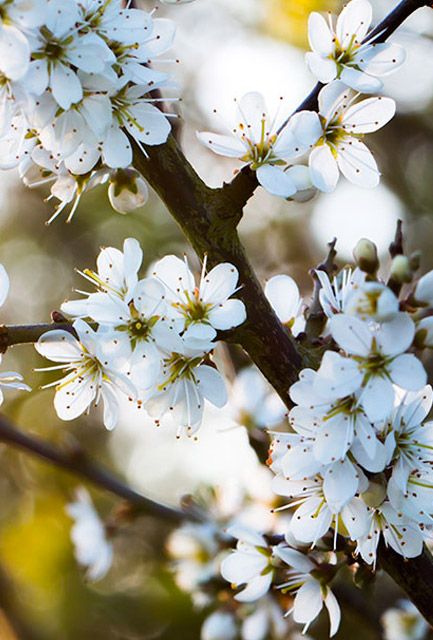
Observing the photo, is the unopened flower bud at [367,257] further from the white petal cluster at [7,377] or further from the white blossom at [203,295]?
the white petal cluster at [7,377]

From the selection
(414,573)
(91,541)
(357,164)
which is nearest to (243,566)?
(414,573)

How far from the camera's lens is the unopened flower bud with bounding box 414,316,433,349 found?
0.97 meters

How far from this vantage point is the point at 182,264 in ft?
3.74

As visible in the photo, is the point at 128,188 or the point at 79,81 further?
the point at 128,188

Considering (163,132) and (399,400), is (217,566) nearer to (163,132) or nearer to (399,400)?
(399,400)

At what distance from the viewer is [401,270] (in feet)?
3.13

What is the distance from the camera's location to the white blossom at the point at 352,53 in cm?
108

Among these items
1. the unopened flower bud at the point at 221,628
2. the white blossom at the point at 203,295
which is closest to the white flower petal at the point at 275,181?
the white blossom at the point at 203,295

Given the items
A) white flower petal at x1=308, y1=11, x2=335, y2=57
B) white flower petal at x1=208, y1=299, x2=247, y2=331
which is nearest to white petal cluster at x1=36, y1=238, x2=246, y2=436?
white flower petal at x1=208, y1=299, x2=247, y2=331

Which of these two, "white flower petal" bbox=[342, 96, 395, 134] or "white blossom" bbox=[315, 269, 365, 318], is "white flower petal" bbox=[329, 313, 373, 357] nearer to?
"white blossom" bbox=[315, 269, 365, 318]

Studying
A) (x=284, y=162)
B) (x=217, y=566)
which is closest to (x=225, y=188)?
(x=284, y=162)

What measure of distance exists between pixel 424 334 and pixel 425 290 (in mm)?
49

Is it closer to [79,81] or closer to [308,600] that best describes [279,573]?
[308,600]

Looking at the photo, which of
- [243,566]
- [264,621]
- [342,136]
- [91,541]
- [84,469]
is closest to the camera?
[342,136]
